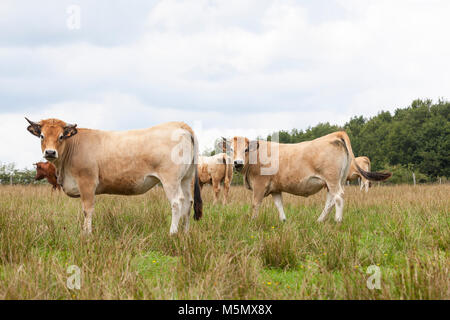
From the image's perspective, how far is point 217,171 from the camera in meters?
16.2

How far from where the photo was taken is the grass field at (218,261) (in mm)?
3796

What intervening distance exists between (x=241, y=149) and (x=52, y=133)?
4.37 m

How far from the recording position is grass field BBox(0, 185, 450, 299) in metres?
3.80

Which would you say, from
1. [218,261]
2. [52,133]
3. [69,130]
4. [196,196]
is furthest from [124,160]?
[218,261]

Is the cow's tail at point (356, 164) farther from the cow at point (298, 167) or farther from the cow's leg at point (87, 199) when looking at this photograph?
the cow's leg at point (87, 199)

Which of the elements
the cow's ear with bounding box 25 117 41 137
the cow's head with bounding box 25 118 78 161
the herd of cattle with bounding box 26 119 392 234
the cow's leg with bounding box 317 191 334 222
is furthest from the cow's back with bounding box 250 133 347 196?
the cow's ear with bounding box 25 117 41 137

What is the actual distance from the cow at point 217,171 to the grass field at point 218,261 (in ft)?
24.4

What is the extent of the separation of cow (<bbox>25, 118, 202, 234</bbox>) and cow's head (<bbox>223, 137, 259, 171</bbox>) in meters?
1.58

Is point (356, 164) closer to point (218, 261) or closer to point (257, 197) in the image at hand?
point (257, 197)

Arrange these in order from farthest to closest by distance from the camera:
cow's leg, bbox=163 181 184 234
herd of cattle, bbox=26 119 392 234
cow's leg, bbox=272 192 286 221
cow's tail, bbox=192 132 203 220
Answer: cow's leg, bbox=272 192 286 221
cow's tail, bbox=192 132 203 220
herd of cattle, bbox=26 119 392 234
cow's leg, bbox=163 181 184 234

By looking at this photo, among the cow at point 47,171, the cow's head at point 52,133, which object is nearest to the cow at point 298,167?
the cow's head at point 52,133

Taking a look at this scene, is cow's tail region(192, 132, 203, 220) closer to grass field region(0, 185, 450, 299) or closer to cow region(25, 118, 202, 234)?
cow region(25, 118, 202, 234)
